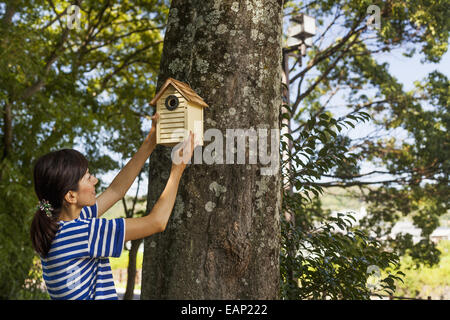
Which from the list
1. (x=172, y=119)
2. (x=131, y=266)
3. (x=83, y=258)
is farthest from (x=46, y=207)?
(x=131, y=266)

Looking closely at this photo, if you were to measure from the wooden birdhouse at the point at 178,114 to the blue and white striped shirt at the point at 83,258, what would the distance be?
0.47m

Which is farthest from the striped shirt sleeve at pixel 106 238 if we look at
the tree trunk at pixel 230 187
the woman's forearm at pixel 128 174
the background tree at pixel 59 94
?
the background tree at pixel 59 94

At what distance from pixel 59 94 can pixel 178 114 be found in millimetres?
7488

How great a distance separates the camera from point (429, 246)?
1065cm

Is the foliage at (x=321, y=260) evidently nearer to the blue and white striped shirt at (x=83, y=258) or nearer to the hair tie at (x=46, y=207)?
the blue and white striped shirt at (x=83, y=258)

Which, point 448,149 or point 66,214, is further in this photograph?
point 448,149

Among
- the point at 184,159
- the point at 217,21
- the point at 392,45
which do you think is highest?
the point at 392,45

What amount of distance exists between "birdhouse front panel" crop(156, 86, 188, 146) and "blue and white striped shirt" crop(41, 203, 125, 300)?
46cm

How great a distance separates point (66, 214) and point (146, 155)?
505 mm

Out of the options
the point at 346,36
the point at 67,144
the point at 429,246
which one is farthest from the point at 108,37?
the point at 429,246

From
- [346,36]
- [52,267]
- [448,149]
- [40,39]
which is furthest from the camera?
[346,36]

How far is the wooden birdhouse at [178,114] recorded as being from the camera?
7.00 feet

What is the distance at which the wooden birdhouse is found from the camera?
7.00ft
